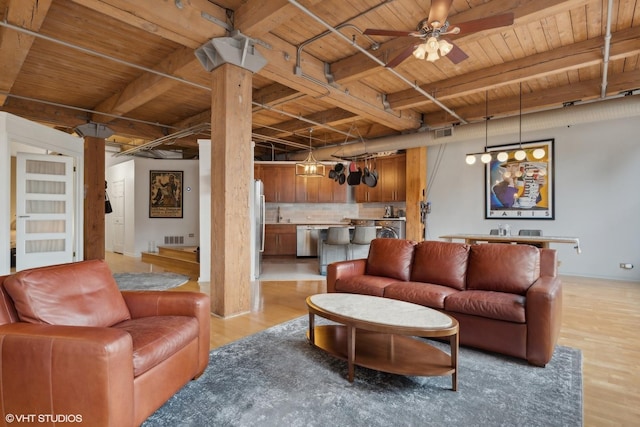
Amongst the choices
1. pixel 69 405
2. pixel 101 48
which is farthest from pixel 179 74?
pixel 69 405

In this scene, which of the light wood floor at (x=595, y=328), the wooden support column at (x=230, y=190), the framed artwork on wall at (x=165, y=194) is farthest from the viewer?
the framed artwork on wall at (x=165, y=194)

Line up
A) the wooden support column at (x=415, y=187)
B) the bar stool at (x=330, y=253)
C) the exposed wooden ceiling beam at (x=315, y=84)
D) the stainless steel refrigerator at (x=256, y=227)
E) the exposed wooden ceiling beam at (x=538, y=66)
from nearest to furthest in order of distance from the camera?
the exposed wooden ceiling beam at (x=538, y=66)
the exposed wooden ceiling beam at (x=315, y=84)
the stainless steel refrigerator at (x=256, y=227)
the bar stool at (x=330, y=253)
the wooden support column at (x=415, y=187)

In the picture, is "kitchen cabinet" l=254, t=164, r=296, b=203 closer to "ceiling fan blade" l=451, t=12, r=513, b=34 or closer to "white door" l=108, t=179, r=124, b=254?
"white door" l=108, t=179, r=124, b=254

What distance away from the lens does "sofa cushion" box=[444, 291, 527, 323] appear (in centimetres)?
261

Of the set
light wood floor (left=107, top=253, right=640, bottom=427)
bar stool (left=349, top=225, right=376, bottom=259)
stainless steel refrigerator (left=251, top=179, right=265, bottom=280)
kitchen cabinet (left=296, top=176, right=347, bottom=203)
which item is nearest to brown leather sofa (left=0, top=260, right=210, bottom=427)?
light wood floor (left=107, top=253, right=640, bottom=427)

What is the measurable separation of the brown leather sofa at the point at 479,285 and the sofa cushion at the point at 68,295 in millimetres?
2192

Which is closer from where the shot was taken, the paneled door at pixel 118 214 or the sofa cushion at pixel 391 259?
the sofa cushion at pixel 391 259

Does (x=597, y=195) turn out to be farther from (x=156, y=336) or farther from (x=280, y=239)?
Result: (x=156, y=336)

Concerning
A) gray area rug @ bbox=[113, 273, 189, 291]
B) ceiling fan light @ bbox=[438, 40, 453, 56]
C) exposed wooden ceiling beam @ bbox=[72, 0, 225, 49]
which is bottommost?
gray area rug @ bbox=[113, 273, 189, 291]

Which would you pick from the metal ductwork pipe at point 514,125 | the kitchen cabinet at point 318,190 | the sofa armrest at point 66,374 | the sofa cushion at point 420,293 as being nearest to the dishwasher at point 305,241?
the kitchen cabinet at point 318,190

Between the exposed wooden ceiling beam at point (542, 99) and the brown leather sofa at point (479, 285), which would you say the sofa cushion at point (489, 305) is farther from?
the exposed wooden ceiling beam at point (542, 99)

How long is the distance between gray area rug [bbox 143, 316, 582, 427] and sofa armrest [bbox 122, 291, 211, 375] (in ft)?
0.83

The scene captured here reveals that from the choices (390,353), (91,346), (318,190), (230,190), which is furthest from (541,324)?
(318,190)

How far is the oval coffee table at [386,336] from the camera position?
2.13 metres
